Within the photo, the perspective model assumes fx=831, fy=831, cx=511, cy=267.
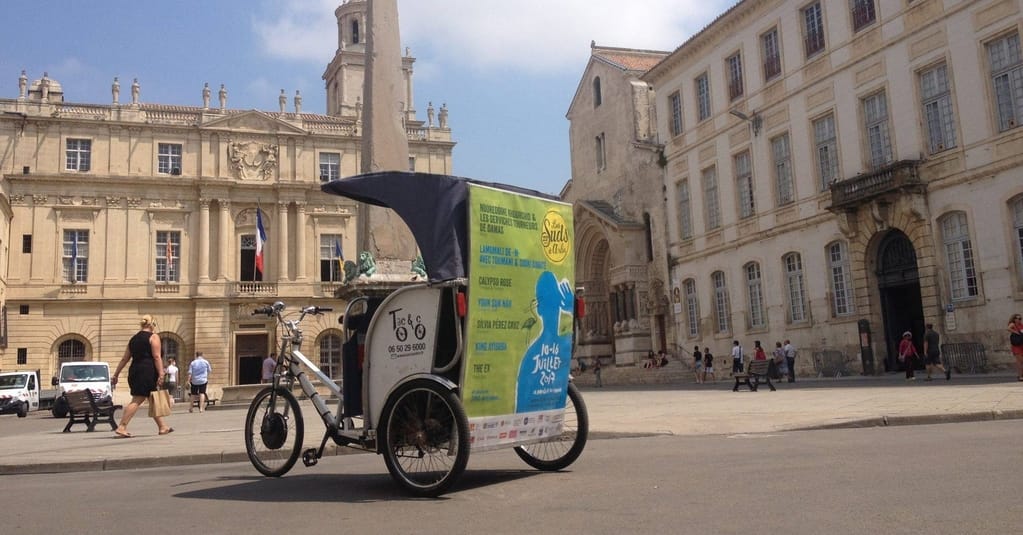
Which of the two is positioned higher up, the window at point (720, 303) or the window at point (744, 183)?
the window at point (744, 183)

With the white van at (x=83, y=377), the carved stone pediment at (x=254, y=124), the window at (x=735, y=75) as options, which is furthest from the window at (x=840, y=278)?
the carved stone pediment at (x=254, y=124)

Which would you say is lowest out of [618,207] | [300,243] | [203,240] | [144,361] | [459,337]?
[459,337]

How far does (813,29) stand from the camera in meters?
26.5

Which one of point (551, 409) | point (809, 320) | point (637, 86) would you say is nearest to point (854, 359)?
point (809, 320)

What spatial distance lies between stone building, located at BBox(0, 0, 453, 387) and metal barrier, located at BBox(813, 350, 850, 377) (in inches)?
905

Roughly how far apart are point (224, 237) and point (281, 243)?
2.95 metres

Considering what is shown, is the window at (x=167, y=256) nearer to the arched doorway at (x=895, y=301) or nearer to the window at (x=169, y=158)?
the window at (x=169, y=158)

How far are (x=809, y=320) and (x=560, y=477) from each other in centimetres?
2224

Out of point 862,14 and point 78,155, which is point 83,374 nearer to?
point 78,155

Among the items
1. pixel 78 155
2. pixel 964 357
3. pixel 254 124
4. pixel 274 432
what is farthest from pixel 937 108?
pixel 78 155

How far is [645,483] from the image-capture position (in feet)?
19.3

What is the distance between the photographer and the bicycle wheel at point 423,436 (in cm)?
563

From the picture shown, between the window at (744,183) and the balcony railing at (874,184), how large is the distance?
209 inches

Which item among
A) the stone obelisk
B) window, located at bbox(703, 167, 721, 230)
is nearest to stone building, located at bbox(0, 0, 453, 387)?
window, located at bbox(703, 167, 721, 230)
